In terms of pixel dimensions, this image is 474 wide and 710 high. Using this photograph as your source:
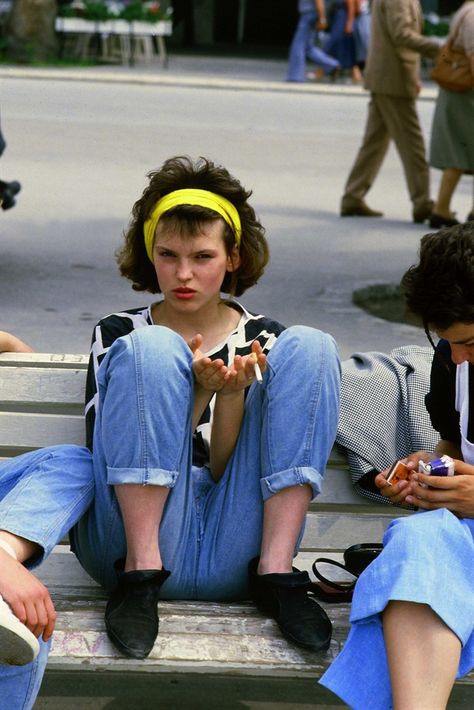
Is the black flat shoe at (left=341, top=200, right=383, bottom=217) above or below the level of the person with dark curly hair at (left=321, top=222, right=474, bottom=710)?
below

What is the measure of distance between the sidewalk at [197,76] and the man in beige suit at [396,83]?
9278 millimetres

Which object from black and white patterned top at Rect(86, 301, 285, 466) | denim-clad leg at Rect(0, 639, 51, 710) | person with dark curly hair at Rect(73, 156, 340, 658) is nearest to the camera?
denim-clad leg at Rect(0, 639, 51, 710)

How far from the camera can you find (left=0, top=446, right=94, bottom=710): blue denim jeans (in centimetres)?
252

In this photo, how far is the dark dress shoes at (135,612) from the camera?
8.51 ft

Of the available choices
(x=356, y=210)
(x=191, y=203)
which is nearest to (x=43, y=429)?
(x=191, y=203)

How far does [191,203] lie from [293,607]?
0.98m

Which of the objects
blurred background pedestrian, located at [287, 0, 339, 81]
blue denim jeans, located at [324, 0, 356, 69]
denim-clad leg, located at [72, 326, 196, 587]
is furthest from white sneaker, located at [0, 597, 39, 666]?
blue denim jeans, located at [324, 0, 356, 69]

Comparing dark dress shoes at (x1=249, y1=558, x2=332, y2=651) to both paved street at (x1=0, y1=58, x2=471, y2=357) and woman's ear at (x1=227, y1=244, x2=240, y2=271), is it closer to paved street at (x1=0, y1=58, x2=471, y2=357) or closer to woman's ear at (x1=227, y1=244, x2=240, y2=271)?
woman's ear at (x1=227, y1=244, x2=240, y2=271)

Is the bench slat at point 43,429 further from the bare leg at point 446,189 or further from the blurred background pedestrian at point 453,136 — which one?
the bare leg at point 446,189

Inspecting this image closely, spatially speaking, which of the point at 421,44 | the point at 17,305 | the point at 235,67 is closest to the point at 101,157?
the point at 421,44

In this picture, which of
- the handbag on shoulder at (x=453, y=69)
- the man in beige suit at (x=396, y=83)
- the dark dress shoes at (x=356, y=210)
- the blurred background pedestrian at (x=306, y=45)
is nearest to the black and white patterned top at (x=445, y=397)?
the handbag on shoulder at (x=453, y=69)

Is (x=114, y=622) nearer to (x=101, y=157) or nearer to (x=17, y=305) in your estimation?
(x=17, y=305)

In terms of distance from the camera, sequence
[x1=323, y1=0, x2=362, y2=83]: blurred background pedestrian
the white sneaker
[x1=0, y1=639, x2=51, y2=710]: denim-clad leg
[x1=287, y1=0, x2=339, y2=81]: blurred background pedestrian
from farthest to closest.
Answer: [x1=323, y1=0, x2=362, y2=83]: blurred background pedestrian < [x1=287, y1=0, x2=339, y2=81]: blurred background pedestrian < [x1=0, y1=639, x2=51, y2=710]: denim-clad leg < the white sneaker

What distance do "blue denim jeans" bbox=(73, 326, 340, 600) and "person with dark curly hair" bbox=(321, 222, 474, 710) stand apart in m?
0.25
